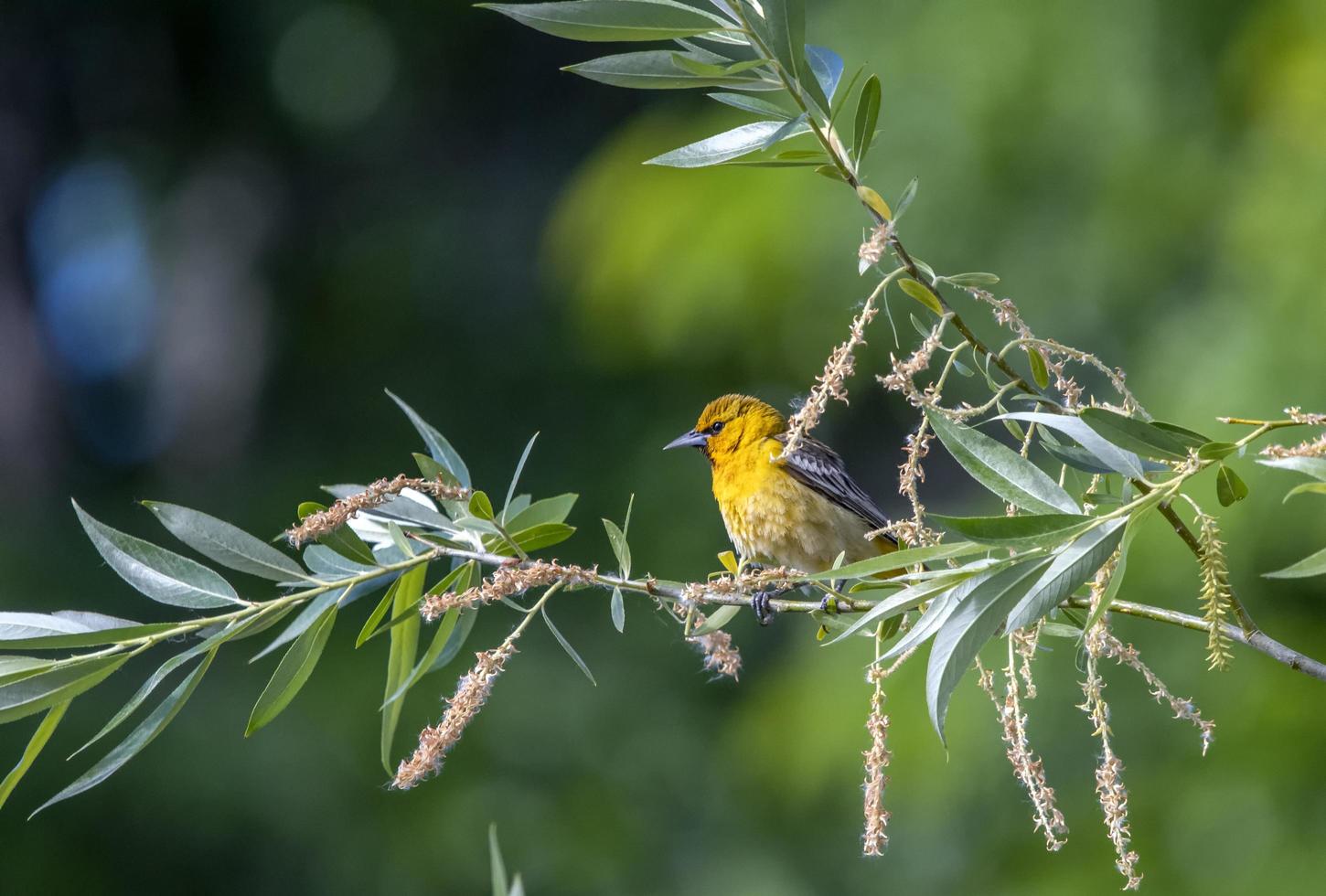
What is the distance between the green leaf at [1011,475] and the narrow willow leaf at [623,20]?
20.9 inches

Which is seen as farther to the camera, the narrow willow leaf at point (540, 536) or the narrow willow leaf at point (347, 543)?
the narrow willow leaf at point (540, 536)

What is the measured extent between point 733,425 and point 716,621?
246 centimetres

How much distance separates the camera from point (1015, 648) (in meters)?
1.73

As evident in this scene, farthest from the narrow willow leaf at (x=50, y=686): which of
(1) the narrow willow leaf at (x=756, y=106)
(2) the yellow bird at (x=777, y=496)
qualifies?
(2) the yellow bird at (x=777, y=496)

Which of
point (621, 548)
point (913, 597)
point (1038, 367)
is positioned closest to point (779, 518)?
point (621, 548)

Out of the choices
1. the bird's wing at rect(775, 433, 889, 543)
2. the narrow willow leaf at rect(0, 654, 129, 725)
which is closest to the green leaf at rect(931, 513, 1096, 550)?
the narrow willow leaf at rect(0, 654, 129, 725)

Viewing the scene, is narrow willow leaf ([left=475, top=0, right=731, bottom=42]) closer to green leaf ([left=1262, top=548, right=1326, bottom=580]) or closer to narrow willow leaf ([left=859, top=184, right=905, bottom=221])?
narrow willow leaf ([left=859, top=184, right=905, bottom=221])

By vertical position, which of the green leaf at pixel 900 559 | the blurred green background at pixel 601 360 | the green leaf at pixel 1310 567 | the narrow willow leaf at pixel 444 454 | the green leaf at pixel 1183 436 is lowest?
the blurred green background at pixel 601 360

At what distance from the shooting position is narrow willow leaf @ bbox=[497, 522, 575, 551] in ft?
5.82

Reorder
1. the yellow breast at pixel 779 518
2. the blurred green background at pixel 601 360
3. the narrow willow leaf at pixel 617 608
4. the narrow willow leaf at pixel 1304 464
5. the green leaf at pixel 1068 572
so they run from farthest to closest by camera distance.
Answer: the blurred green background at pixel 601 360 < the yellow breast at pixel 779 518 < the narrow willow leaf at pixel 617 608 < the green leaf at pixel 1068 572 < the narrow willow leaf at pixel 1304 464

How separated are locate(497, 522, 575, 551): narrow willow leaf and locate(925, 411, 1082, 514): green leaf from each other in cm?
51

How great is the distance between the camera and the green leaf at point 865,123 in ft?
5.17

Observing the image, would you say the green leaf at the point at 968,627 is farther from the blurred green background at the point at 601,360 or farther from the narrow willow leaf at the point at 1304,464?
the blurred green background at the point at 601,360

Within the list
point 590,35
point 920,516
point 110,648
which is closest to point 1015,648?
point 920,516
